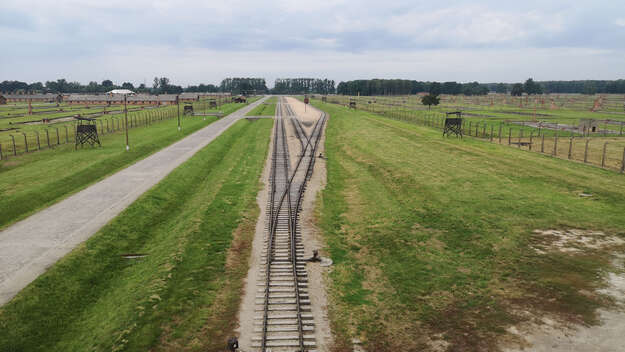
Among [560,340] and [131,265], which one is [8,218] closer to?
[131,265]

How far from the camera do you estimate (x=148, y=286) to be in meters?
15.6

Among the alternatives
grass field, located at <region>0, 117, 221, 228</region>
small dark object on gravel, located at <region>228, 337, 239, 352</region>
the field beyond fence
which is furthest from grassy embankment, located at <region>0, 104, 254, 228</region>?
the field beyond fence

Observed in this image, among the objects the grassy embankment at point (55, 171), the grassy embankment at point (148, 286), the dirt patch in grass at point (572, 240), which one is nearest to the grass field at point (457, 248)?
the dirt patch in grass at point (572, 240)

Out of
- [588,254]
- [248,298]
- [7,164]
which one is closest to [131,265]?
[248,298]

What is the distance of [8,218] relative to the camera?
2342cm

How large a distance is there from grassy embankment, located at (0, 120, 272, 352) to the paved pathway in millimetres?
750

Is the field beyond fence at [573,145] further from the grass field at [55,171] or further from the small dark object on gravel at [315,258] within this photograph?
the grass field at [55,171]

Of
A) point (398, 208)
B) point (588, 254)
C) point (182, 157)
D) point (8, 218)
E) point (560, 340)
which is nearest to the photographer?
point (560, 340)

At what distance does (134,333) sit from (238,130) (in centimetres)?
5660

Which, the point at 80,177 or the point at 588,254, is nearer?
the point at 588,254

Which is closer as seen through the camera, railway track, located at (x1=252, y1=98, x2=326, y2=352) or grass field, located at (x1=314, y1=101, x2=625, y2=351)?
railway track, located at (x1=252, y1=98, x2=326, y2=352)

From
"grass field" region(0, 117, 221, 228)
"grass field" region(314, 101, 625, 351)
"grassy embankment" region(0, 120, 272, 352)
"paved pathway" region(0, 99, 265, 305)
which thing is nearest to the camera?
"grassy embankment" region(0, 120, 272, 352)

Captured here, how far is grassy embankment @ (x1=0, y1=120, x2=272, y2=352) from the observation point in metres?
12.6

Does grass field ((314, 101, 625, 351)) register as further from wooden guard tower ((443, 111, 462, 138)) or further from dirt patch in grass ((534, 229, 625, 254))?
wooden guard tower ((443, 111, 462, 138))
